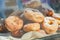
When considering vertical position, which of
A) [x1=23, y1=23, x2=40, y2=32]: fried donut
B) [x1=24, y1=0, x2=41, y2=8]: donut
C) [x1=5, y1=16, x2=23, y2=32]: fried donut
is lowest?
[x1=23, y1=23, x2=40, y2=32]: fried donut

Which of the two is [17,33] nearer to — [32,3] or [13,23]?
[13,23]

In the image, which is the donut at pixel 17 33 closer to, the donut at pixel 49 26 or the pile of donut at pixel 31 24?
the pile of donut at pixel 31 24

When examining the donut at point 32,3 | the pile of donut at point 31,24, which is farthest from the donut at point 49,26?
the donut at point 32,3

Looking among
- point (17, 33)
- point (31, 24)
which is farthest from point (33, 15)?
point (17, 33)

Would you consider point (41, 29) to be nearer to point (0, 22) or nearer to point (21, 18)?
point (21, 18)

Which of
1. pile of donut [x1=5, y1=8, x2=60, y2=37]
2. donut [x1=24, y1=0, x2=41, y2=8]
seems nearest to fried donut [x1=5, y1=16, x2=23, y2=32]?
pile of donut [x1=5, y1=8, x2=60, y2=37]

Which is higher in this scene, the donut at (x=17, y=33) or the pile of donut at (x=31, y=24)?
the pile of donut at (x=31, y=24)

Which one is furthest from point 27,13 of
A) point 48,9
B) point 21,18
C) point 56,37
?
point 56,37

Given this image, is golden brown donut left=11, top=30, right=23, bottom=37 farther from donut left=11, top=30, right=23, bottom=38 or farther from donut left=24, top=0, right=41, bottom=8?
donut left=24, top=0, right=41, bottom=8
